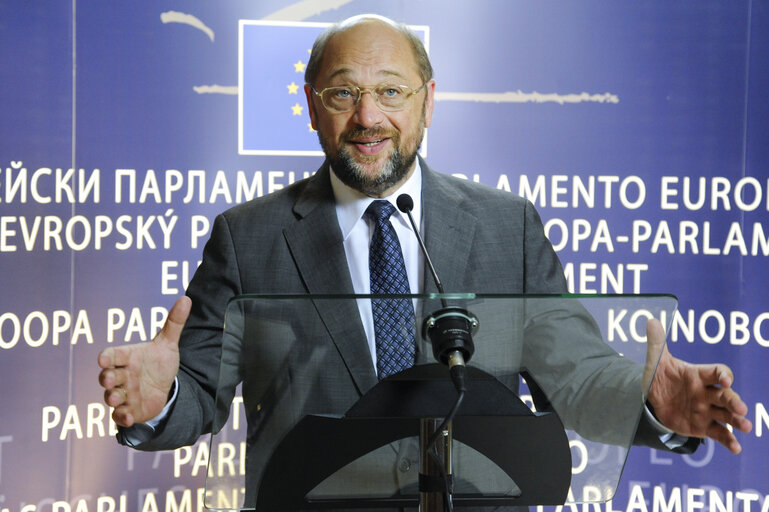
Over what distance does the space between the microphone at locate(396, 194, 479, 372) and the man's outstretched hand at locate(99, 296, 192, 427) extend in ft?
1.87

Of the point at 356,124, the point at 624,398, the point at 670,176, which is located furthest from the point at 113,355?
the point at 670,176

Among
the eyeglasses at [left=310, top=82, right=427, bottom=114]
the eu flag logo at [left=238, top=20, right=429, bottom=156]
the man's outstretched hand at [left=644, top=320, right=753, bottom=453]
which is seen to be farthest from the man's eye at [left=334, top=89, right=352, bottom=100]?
the man's outstretched hand at [left=644, top=320, right=753, bottom=453]

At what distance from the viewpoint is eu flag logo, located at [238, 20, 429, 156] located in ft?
9.57

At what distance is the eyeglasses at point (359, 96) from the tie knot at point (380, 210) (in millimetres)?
272

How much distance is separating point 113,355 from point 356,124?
3.31 ft

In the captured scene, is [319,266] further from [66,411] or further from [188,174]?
[66,411]

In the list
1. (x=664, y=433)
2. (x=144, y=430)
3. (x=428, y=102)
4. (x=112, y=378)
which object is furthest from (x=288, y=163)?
(x=664, y=433)

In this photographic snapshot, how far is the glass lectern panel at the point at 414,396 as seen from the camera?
1.00m

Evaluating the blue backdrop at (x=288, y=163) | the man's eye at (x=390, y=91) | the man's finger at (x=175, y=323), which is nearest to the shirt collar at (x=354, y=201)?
the man's eye at (x=390, y=91)

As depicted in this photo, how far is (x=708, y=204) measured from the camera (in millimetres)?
3061

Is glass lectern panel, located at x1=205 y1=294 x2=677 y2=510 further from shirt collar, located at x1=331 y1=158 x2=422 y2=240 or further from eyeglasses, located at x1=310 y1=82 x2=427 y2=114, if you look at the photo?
eyeglasses, located at x1=310 y1=82 x2=427 y2=114

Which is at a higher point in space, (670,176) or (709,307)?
(670,176)

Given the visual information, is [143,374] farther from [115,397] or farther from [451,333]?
[451,333]

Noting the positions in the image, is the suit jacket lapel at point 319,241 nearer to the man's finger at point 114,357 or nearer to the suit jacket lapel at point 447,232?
the suit jacket lapel at point 447,232
